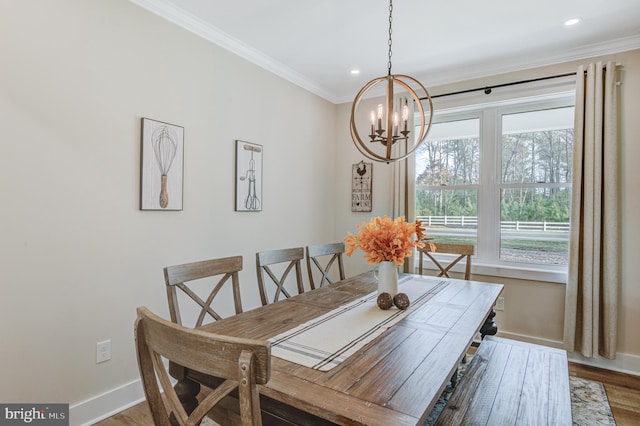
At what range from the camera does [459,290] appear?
88.2 inches

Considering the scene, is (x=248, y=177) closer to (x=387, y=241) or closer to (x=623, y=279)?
(x=387, y=241)

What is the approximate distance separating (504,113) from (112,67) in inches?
132

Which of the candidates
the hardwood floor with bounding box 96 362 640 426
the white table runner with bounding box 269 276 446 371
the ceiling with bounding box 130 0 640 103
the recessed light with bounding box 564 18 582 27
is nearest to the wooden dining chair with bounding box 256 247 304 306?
the white table runner with bounding box 269 276 446 371

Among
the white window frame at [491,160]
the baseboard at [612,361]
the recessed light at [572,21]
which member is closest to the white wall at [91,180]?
the white window frame at [491,160]

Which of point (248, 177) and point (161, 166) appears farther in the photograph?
point (248, 177)

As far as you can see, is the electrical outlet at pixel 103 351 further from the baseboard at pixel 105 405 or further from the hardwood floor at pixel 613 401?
the hardwood floor at pixel 613 401

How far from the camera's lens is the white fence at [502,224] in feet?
10.4

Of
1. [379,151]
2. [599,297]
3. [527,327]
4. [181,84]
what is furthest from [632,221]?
[181,84]

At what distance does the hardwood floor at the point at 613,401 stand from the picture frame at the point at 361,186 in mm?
2402

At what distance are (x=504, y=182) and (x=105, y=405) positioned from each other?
12.1 ft

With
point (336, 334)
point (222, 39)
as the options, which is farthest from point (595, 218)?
point (222, 39)

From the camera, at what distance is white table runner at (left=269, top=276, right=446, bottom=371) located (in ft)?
4.01

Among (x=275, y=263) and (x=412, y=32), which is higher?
(x=412, y=32)

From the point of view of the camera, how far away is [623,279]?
276cm
